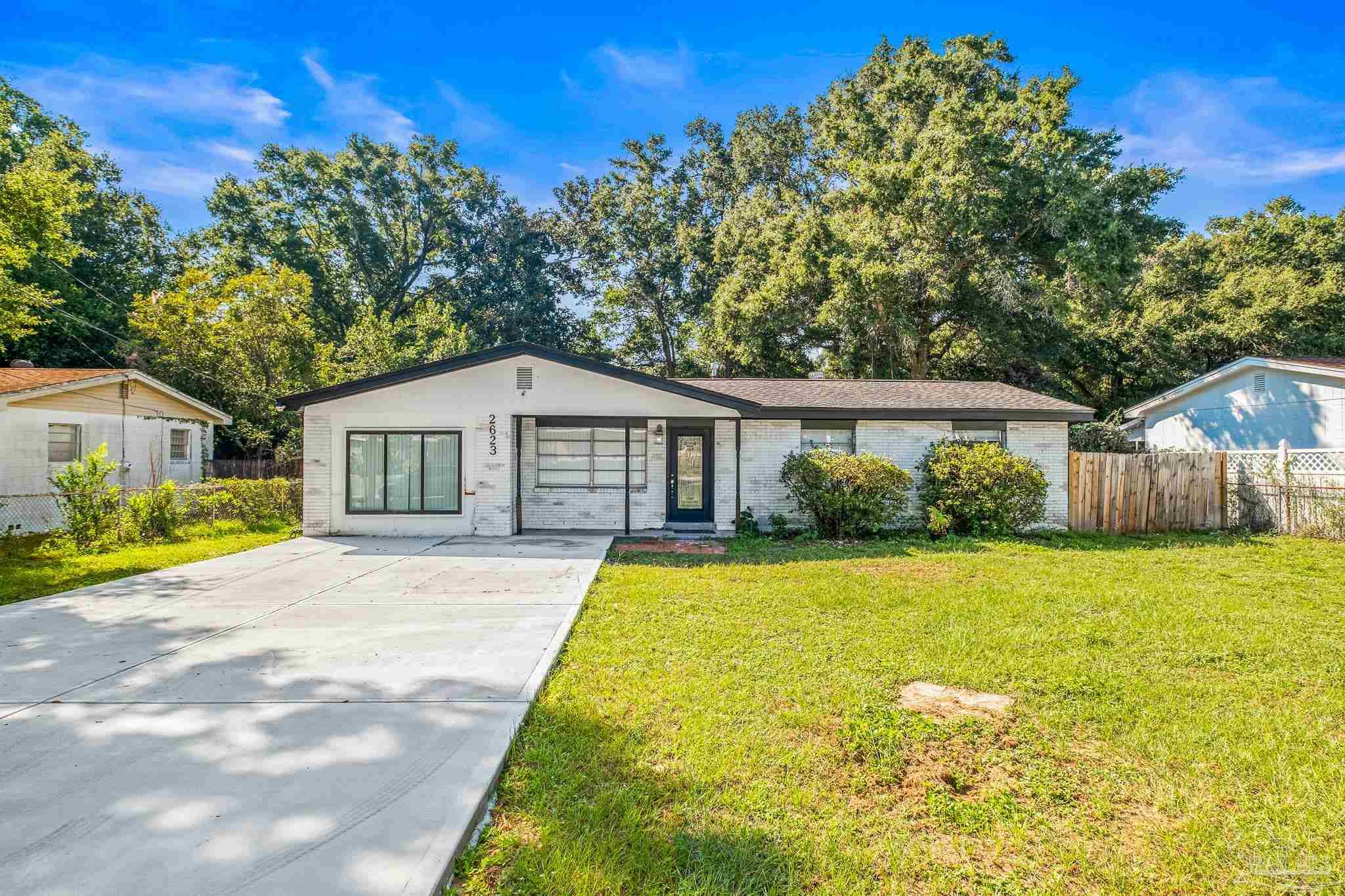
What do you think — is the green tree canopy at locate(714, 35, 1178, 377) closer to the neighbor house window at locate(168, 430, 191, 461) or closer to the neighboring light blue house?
the neighboring light blue house

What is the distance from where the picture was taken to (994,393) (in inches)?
539

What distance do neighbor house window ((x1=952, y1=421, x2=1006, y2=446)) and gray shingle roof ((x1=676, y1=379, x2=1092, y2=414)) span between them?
0.43 meters

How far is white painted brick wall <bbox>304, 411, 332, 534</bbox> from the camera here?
1172 cm

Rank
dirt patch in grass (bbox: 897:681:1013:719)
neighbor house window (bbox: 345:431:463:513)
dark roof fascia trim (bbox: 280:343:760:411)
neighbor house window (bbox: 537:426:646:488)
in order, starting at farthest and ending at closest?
neighbor house window (bbox: 537:426:646:488)
neighbor house window (bbox: 345:431:463:513)
dark roof fascia trim (bbox: 280:343:760:411)
dirt patch in grass (bbox: 897:681:1013:719)

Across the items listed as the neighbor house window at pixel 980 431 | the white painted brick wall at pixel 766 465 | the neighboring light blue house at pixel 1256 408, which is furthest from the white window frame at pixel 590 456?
the neighboring light blue house at pixel 1256 408

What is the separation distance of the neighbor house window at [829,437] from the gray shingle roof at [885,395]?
17.0 inches

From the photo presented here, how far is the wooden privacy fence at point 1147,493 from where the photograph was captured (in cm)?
1224

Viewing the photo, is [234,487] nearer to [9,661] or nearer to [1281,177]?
[9,661]

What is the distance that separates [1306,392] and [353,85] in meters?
24.0

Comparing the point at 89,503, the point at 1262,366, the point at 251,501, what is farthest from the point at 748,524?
the point at 1262,366

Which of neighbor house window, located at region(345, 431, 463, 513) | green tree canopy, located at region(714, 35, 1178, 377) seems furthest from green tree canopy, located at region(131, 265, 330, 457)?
green tree canopy, located at region(714, 35, 1178, 377)

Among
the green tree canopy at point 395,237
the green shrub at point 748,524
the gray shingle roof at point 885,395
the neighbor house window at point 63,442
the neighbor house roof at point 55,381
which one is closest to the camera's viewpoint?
the green shrub at point 748,524

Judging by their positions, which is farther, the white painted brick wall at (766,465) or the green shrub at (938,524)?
the white painted brick wall at (766,465)

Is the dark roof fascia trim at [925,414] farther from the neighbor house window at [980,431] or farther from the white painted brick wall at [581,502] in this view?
the white painted brick wall at [581,502]
